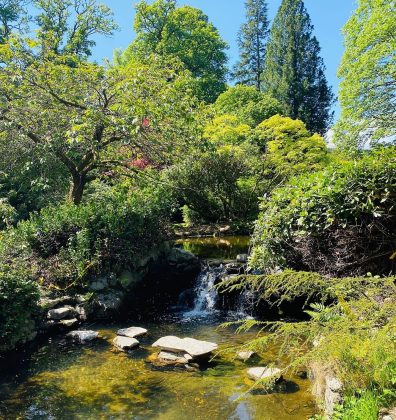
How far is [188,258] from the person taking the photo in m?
11.2

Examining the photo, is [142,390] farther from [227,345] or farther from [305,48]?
[305,48]

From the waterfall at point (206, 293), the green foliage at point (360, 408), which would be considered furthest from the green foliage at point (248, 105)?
the green foliage at point (360, 408)

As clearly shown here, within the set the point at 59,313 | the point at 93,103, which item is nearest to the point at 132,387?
the point at 59,313

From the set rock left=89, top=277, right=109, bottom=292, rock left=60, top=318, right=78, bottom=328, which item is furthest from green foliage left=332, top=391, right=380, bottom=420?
rock left=89, top=277, right=109, bottom=292

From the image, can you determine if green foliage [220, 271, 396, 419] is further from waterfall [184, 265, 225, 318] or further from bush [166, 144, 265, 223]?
bush [166, 144, 265, 223]

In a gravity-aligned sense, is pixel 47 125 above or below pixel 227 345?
above

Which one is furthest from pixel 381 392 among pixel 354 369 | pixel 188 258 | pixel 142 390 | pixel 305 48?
pixel 305 48

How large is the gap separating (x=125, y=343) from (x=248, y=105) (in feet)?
70.9

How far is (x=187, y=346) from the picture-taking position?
253 inches

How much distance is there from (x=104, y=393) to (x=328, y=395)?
3021 millimetres

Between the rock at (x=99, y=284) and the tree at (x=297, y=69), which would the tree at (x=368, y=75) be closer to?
the rock at (x=99, y=284)

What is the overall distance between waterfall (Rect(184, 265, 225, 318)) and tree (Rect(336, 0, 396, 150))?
632cm

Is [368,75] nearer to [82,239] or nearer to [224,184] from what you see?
[224,184]

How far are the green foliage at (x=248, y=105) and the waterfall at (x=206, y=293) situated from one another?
15716mm
